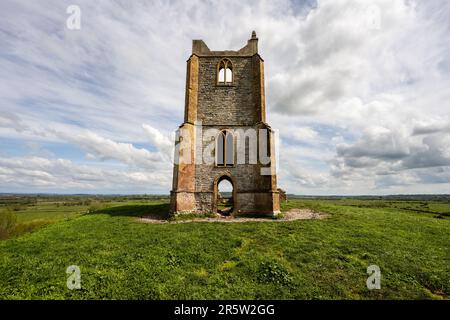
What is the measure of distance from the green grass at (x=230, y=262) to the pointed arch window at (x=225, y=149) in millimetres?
6124

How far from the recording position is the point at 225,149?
17328 mm

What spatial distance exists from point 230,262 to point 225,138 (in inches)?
424

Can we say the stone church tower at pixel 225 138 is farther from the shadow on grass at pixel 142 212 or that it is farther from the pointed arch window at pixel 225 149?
the shadow on grass at pixel 142 212

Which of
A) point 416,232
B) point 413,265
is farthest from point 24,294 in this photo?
point 416,232

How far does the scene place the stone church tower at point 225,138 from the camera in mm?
16203

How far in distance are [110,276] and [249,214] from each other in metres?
10.9

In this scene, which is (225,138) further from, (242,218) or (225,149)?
(242,218)

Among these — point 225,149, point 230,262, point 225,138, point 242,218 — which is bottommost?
point 230,262

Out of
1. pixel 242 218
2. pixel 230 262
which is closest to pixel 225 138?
pixel 242 218

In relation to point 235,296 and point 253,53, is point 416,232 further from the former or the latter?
point 253,53

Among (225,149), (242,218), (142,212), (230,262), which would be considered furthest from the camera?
(142,212)

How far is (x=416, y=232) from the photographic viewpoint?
39.4 ft

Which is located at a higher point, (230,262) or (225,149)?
(225,149)

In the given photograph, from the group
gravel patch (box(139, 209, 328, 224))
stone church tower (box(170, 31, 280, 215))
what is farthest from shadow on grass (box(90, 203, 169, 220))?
stone church tower (box(170, 31, 280, 215))
